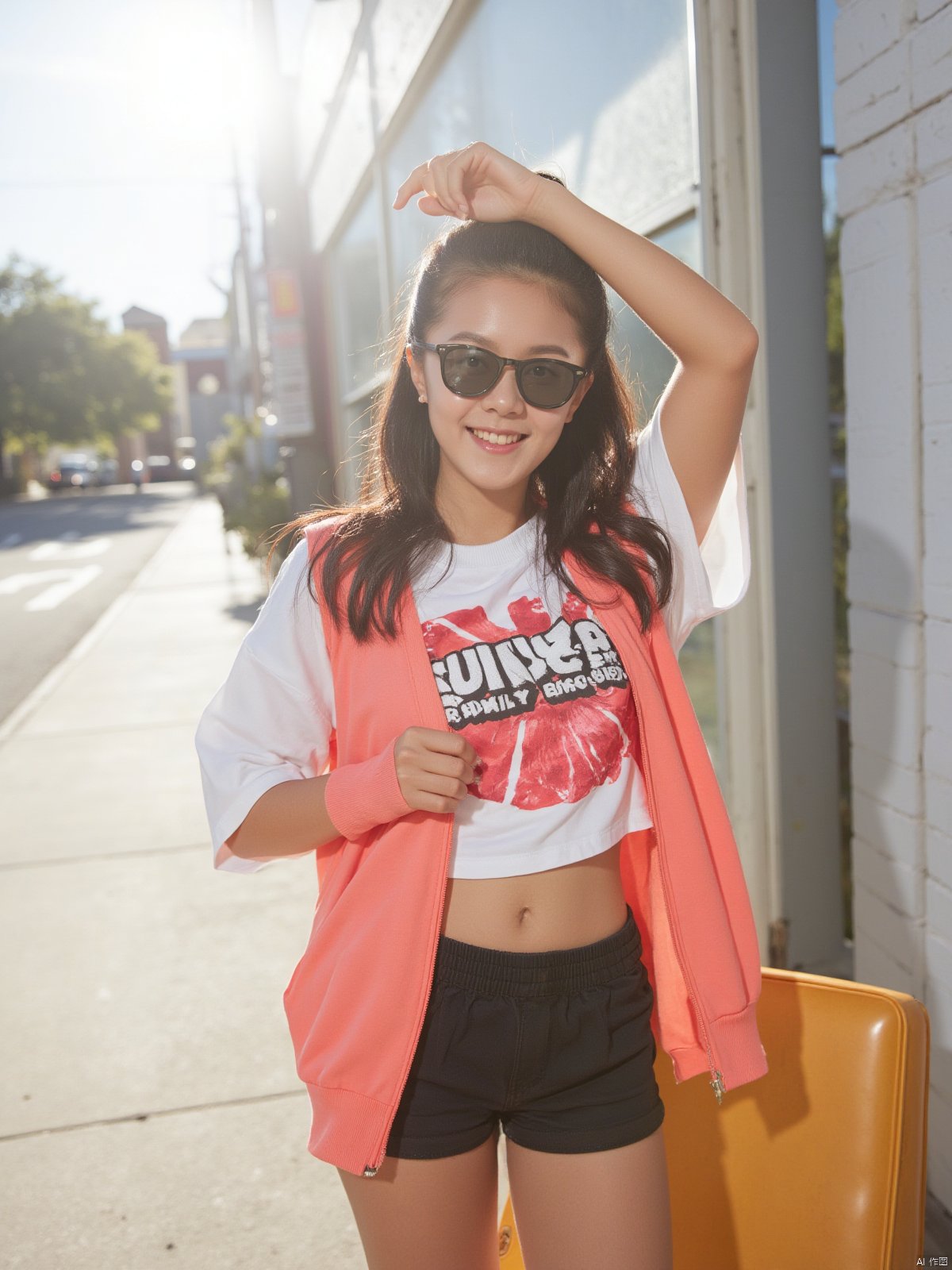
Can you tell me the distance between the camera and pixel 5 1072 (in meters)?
3.36

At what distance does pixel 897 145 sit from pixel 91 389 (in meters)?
57.3

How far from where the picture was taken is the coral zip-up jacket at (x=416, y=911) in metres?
1.60

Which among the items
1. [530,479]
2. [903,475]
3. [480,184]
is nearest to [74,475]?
[903,475]

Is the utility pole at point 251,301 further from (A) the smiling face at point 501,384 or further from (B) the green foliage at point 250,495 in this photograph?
(A) the smiling face at point 501,384

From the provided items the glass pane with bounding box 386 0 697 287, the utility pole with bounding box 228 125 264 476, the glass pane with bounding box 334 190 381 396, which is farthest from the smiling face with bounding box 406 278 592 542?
the utility pole with bounding box 228 125 264 476

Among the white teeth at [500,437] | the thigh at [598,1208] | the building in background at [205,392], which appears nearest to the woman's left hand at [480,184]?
the white teeth at [500,437]

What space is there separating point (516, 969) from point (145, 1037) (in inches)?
91.4

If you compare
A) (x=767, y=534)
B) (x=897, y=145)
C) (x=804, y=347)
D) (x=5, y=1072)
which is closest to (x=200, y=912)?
(x=5, y=1072)

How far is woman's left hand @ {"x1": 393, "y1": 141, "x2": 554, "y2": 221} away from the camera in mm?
1674

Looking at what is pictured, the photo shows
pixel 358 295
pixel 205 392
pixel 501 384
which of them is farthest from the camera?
pixel 205 392

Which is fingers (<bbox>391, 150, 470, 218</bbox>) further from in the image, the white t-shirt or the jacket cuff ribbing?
the jacket cuff ribbing

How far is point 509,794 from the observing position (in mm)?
1639

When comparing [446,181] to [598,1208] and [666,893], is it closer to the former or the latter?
[666,893]

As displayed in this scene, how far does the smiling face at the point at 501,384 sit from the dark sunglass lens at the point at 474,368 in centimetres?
1
